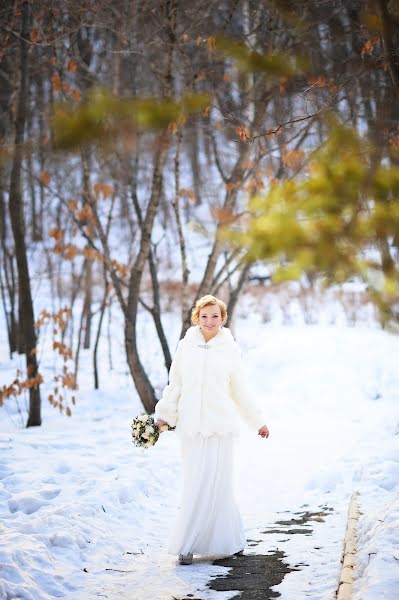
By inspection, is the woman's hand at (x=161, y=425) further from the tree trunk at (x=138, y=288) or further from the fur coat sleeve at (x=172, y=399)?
the tree trunk at (x=138, y=288)

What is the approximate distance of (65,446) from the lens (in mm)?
8367

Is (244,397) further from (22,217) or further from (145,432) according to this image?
(22,217)

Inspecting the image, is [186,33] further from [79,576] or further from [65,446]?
[79,576]

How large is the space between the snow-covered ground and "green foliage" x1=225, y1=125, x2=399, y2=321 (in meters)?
1.68

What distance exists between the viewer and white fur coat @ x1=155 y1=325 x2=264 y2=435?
5.27 meters

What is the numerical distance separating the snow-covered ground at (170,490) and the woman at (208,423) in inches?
9.4

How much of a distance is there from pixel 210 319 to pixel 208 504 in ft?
4.56

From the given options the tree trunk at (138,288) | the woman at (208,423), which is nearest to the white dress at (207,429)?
the woman at (208,423)

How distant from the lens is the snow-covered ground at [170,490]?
4.38 m

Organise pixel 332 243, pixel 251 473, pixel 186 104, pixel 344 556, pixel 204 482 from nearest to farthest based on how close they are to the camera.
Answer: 1. pixel 332 243
2. pixel 344 556
3. pixel 204 482
4. pixel 186 104
5. pixel 251 473

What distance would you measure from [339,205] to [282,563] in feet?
8.61

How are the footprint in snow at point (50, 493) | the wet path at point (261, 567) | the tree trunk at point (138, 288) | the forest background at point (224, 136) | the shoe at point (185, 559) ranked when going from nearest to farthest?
1. the forest background at point (224, 136)
2. the wet path at point (261, 567)
3. the shoe at point (185, 559)
4. the footprint in snow at point (50, 493)
5. the tree trunk at point (138, 288)

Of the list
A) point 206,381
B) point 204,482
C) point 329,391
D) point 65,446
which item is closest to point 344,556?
point 204,482

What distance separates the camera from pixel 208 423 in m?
5.23
